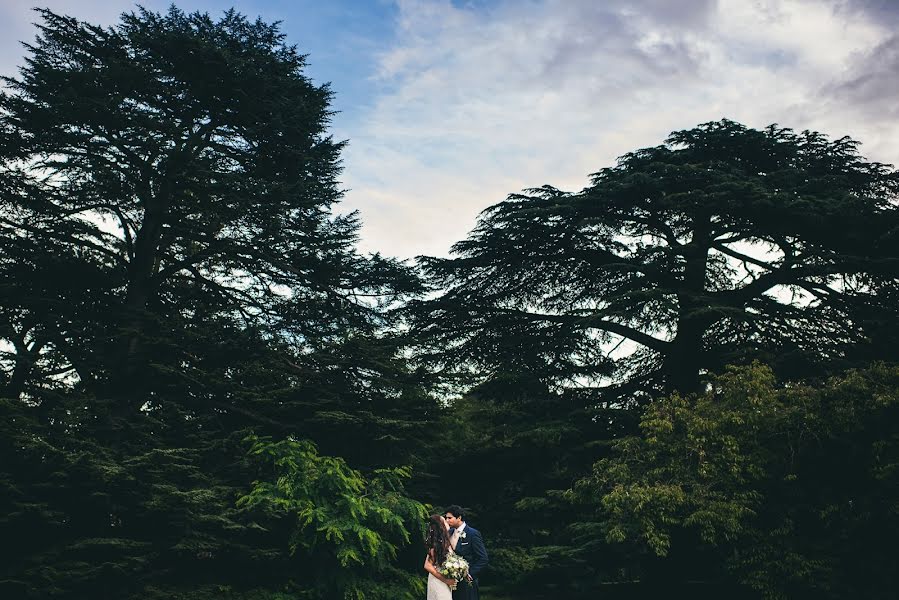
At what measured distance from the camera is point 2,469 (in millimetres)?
11883

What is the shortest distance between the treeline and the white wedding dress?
5567 millimetres

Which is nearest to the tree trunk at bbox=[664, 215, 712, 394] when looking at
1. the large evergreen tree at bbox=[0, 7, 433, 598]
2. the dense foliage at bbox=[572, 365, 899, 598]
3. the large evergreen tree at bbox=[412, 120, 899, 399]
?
the large evergreen tree at bbox=[412, 120, 899, 399]

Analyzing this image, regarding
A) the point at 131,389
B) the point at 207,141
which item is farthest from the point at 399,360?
the point at 207,141

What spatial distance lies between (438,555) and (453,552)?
204 mm

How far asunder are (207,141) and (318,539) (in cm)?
1053

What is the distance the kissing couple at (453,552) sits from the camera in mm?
7855

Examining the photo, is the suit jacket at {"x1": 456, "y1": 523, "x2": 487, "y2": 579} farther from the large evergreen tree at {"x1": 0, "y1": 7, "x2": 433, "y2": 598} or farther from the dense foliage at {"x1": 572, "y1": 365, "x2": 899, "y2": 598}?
the large evergreen tree at {"x1": 0, "y1": 7, "x2": 433, "y2": 598}

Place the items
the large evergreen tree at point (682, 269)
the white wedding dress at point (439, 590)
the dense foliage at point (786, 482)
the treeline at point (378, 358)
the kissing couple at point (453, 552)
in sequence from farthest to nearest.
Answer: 1. the large evergreen tree at point (682, 269)
2. the treeline at point (378, 358)
3. the dense foliage at point (786, 482)
4. the white wedding dress at point (439, 590)
5. the kissing couple at point (453, 552)

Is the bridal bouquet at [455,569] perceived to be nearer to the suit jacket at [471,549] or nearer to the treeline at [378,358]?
the suit jacket at [471,549]

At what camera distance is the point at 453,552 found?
7.89m

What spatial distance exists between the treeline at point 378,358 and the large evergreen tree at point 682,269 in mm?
107

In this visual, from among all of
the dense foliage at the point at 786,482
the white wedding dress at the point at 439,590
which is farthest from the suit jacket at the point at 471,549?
the dense foliage at the point at 786,482

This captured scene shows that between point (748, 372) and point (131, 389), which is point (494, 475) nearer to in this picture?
point (748, 372)

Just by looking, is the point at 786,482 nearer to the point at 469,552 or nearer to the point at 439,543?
the point at 469,552
